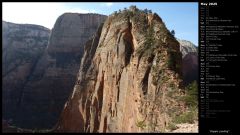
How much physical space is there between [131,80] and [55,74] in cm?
6372

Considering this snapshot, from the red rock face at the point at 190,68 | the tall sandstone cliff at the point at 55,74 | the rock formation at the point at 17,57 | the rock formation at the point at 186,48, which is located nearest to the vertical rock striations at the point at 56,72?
the tall sandstone cliff at the point at 55,74

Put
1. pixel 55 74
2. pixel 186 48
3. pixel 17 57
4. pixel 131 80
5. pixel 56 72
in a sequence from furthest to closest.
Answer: pixel 186 48
pixel 17 57
pixel 56 72
pixel 55 74
pixel 131 80

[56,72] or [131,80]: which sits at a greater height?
[131,80]

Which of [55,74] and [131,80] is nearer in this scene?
[131,80]

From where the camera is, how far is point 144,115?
23.2 meters

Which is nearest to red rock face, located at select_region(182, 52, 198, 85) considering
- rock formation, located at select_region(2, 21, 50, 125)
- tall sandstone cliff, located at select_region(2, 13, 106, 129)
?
tall sandstone cliff, located at select_region(2, 13, 106, 129)

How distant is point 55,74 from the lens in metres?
91.0

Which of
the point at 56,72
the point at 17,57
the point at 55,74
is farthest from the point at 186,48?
the point at 17,57

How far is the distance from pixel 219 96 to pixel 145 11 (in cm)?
2625

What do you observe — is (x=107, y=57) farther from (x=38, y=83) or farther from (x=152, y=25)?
(x=38, y=83)

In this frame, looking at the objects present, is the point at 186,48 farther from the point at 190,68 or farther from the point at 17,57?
the point at 17,57

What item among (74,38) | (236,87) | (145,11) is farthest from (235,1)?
(74,38)

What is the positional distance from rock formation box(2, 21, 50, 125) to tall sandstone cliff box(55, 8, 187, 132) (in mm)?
40305

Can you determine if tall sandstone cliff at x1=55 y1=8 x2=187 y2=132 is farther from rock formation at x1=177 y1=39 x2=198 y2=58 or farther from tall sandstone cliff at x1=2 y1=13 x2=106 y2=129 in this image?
rock formation at x1=177 y1=39 x2=198 y2=58
